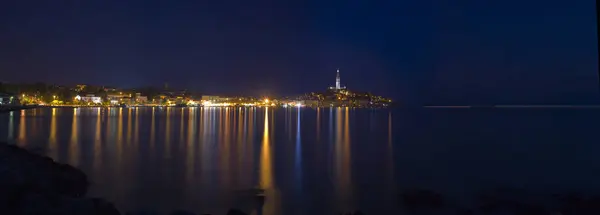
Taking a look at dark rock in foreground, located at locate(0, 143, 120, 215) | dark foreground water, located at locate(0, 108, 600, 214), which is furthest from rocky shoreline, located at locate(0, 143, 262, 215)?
dark foreground water, located at locate(0, 108, 600, 214)

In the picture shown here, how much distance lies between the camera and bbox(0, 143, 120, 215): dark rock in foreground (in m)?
6.59

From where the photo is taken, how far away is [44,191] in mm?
8078

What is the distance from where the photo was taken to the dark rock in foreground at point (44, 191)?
6594 millimetres

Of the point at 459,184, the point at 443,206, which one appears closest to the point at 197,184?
the point at 443,206

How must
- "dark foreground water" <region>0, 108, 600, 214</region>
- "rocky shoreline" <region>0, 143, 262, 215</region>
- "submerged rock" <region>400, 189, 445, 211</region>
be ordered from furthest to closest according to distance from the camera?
"dark foreground water" <region>0, 108, 600, 214</region> < "submerged rock" <region>400, 189, 445, 211</region> < "rocky shoreline" <region>0, 143, 262, 215</region>

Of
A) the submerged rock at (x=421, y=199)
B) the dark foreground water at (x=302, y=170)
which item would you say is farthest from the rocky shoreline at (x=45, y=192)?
the submerged rock at (x=421, y=199)

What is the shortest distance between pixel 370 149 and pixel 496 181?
9287 mm

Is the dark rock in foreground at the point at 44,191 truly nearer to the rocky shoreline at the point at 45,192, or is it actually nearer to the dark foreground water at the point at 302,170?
the rocky shoreline at the point at 45,192

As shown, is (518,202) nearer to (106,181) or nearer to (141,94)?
(106,181)

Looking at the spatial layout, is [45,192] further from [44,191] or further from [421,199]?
[421,199]

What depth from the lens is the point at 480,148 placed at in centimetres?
2372

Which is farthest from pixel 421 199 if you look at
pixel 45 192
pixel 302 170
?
pixel 45 192

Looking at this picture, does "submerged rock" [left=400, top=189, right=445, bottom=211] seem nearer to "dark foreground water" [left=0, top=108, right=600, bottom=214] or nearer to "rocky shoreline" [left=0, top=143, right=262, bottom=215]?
"dark foreground water" [left=0, top=108, right=600, bottom=214]

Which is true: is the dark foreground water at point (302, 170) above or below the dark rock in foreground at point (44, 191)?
below
